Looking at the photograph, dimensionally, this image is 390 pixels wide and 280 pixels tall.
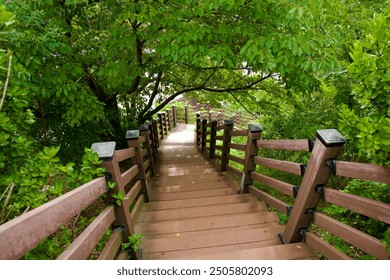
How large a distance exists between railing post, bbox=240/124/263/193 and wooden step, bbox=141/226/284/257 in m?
1.24

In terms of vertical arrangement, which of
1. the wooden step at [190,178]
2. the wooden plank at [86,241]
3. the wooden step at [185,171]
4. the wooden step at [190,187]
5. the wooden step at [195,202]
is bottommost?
the wooden step at [185,171]

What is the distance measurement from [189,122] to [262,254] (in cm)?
1857

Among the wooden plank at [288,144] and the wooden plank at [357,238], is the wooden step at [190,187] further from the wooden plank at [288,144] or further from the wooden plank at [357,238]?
the wooden plank at [357,238]

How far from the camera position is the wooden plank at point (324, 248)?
6.51ft

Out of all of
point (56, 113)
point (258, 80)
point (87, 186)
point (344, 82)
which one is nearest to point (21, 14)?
point (56, 113)

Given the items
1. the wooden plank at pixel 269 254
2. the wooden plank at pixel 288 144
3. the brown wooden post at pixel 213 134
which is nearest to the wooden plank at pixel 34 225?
the wooden plank at pixel 269 254

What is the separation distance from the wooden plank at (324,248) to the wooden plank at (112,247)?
5.85 feet

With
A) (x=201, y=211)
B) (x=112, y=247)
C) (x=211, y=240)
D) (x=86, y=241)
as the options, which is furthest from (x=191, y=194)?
(x=86, y=241)

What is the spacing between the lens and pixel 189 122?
2078cm

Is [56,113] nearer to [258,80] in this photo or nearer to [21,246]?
[21,246]

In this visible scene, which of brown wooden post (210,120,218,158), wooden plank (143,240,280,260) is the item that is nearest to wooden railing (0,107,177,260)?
wooden plank (143,240,280,260)

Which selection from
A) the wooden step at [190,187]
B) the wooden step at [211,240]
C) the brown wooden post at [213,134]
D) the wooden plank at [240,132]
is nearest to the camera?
the wooden step at [211,240]

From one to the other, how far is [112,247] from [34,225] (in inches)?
45.5

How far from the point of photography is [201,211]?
12.0 ft
